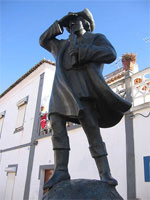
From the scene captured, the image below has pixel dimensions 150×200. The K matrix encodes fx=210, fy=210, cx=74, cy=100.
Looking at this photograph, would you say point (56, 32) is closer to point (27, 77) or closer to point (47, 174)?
point (47, 174)

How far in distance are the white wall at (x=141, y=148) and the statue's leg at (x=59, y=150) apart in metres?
3.34

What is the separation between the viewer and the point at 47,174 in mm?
7691

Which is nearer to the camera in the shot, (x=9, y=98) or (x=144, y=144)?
(x=144, y=144)

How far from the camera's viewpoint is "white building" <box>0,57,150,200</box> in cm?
481

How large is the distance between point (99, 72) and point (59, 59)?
0.43m

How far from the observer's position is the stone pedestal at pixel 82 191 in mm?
1441

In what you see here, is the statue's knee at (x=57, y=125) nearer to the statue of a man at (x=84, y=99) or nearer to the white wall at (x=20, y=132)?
the statue of a man at (x=84, y=99)

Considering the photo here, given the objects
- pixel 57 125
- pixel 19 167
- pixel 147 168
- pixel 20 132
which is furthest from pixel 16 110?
pixel 57 125

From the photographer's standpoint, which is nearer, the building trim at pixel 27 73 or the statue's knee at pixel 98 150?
the statue's knee at pixel 98 150

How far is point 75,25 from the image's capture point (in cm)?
213

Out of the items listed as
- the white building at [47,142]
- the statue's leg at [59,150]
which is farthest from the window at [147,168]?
the statue's leg at [59,150]

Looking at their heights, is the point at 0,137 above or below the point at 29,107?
below

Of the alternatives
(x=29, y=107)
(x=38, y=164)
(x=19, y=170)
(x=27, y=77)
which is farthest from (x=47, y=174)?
(x=27, y=77)

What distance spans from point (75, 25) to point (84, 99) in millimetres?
812
